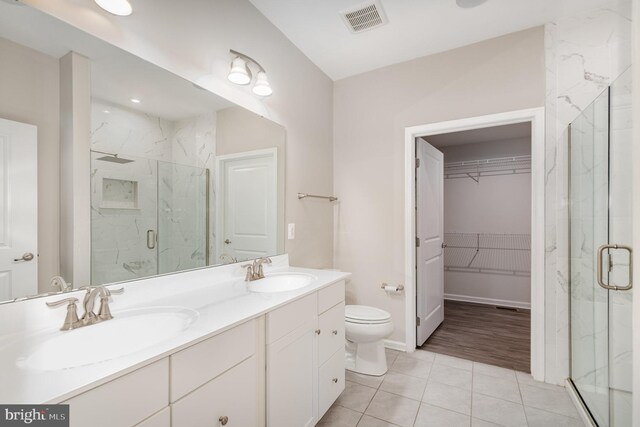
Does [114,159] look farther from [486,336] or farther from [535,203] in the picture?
[486,336]

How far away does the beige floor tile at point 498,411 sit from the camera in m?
1.73

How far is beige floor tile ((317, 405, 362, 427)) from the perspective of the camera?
1.71m

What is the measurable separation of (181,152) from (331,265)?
185 centimetres

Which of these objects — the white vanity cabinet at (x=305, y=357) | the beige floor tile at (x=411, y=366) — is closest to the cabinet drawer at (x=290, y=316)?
the white vanity cabinet at (x=305, y=357)

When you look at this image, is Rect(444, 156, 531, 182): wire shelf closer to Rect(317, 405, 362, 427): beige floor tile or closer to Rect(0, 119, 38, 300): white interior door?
Rect(317, 405, 362, 427): beige floor tile

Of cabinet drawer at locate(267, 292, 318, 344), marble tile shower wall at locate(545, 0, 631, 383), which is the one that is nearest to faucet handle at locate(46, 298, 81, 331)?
cabinet drawer at locate(267, 292, 318, 344)

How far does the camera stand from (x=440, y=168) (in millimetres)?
3268

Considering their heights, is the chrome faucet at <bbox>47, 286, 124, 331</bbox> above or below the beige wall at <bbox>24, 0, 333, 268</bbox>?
below

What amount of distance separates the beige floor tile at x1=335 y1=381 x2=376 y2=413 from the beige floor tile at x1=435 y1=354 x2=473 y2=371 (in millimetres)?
739

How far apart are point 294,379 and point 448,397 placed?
1.20 m

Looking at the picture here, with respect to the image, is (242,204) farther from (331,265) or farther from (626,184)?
(626,184)

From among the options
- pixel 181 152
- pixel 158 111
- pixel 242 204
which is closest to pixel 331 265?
pixel 242 204

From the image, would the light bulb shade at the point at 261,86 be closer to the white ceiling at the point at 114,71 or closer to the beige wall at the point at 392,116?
the white ceiling at the point at 114,71

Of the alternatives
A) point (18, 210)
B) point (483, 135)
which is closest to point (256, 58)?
point (18, 210)
